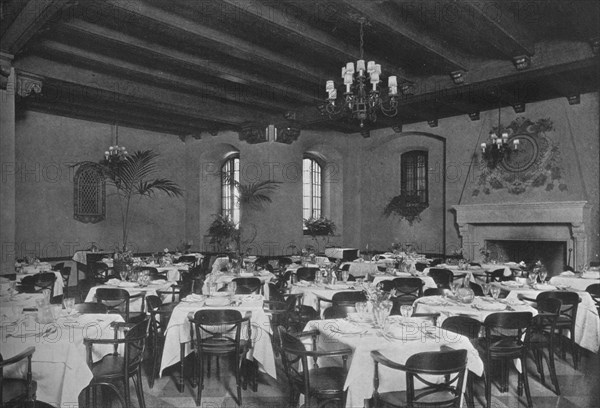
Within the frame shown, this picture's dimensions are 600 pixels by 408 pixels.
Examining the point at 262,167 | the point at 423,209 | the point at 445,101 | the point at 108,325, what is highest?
the point at 445,101

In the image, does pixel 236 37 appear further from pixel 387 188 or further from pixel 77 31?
pixel 387 188

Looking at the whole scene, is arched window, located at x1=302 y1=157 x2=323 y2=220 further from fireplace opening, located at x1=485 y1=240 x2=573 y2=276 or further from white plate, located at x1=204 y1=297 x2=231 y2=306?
white plate, located at x1=204 y1=297 x2=231 y2=306

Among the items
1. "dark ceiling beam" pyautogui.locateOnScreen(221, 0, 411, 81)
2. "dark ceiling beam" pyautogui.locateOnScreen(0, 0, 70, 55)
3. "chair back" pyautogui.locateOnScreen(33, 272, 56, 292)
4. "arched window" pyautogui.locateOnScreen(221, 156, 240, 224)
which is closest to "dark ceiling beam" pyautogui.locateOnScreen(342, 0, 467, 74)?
"dark ceiling beam" pyautogui.locateOnScreen(221, 0, 411, 81)

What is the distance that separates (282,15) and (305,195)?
6.62m

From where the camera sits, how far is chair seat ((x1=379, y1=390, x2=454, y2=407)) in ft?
8.86

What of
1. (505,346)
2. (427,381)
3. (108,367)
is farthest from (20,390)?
→ (505,346)

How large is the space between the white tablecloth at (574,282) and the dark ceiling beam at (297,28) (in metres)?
4.06

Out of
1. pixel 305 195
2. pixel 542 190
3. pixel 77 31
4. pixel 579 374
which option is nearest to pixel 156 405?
pixel 579 374

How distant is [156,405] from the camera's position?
12.2 feet

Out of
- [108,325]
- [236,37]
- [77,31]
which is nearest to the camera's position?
[108,325]

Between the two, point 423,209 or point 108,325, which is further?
point 423,209

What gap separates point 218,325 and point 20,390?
1.44 m

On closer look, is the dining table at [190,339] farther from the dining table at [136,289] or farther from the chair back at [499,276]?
the chair back at [499,276]

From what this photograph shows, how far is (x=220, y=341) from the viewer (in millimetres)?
3947
